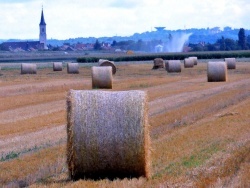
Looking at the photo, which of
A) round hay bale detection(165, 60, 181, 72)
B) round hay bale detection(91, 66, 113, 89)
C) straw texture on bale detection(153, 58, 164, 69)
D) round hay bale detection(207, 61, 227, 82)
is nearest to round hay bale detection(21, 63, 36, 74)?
round hay bale detection(165, 60, 181, 72)

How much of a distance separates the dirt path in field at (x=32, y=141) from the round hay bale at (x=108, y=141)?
3.42m

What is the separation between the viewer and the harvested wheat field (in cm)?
1109

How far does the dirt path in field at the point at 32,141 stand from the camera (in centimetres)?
1488

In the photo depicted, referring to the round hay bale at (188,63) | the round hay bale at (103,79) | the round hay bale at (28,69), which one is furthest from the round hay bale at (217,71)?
the round hay bale at (188,63)

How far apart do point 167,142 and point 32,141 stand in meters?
3.03

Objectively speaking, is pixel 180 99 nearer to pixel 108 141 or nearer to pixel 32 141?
pixel 32 141

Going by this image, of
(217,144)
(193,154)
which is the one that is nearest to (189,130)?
(217,144)

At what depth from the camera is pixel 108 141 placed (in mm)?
11031

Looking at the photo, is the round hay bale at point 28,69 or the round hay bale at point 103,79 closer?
the round hay bale at point 103,79

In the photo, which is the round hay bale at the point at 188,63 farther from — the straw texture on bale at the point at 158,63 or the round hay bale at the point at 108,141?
the round hay bale at the point at 108,141

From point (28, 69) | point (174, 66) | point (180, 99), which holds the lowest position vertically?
point (28, 69)

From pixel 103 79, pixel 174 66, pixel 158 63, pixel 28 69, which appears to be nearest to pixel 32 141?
pixel 103 79

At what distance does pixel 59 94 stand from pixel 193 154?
16.9 meters

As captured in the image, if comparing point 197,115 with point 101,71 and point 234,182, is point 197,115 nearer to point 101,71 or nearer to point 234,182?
point 234,182
